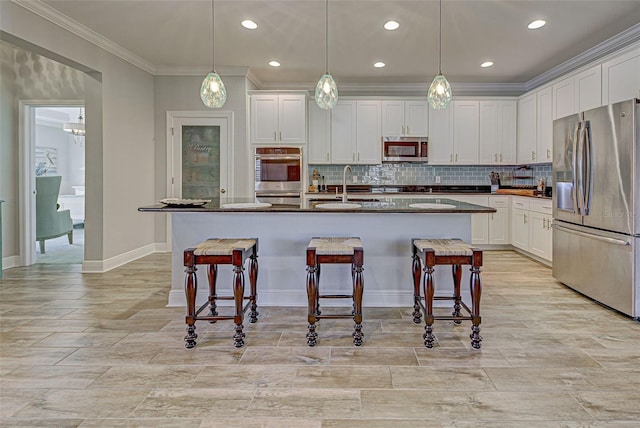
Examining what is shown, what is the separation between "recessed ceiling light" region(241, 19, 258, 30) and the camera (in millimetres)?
4059

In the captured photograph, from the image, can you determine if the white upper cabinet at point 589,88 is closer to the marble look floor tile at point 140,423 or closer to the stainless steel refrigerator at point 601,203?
the stainless steel refrigerator at point 601,203

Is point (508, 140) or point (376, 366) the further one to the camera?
point (508, 140)

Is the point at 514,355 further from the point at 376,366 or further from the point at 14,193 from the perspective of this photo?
the point at 14,193

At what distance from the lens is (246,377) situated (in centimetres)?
221

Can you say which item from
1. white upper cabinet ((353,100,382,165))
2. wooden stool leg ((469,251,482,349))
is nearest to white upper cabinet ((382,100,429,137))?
white upper cabinet ((353,100,382,165))

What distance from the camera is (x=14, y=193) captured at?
5098 millimetres

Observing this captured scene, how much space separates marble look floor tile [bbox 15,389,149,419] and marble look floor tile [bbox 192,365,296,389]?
307 millimetres

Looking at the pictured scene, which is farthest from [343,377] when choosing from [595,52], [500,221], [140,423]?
[595,52]

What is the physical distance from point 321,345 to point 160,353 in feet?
3.25

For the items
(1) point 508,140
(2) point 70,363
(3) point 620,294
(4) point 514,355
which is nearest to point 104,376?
(2) point 70,363

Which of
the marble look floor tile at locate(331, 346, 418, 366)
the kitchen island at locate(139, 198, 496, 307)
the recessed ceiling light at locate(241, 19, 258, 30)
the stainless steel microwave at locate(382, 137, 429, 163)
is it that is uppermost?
the recessed ceiling light at locate(241, 19, 258, 30)

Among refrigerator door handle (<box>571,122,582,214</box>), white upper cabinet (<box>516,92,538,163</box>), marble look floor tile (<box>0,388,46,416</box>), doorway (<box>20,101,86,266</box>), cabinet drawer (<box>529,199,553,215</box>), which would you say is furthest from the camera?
white upper cabinet (<box>516,92,538,163</box>)

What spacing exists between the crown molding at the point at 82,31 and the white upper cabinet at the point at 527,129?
17.5 ft

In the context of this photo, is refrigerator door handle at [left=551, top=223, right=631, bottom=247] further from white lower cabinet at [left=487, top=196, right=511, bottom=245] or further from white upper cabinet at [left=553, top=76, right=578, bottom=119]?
white lower cabinet at [left=487, top=196, right=511, bottom=245]
